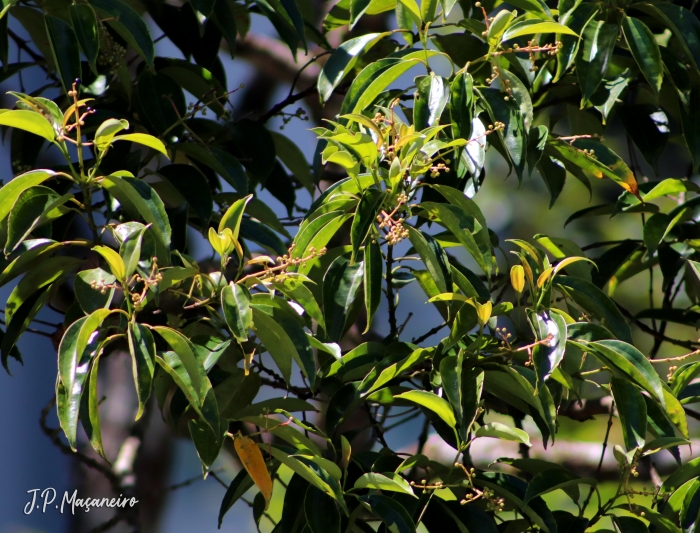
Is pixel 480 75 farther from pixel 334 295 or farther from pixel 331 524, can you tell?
pixel 331 524

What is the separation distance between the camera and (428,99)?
0.90 meters

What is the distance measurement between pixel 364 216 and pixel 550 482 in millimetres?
356

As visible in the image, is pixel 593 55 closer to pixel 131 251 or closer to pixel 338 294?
pixel 338 294

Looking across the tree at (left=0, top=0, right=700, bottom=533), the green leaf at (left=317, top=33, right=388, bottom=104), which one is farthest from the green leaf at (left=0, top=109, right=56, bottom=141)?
the green leaf at (left=317, top=33, right=388, bottom=104)

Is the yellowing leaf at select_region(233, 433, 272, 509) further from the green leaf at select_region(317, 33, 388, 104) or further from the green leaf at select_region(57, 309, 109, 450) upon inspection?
the green leaf at select_region(317, 33, 388, 104)

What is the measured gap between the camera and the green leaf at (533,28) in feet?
2.77

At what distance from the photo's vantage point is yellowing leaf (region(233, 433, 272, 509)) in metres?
0.79

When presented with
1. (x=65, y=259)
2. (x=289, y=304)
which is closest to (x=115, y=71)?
(x=65, y=259)

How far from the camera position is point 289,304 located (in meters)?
0.80

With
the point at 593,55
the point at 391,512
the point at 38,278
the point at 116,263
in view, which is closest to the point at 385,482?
the point at 391,512

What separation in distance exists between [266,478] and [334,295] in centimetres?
21

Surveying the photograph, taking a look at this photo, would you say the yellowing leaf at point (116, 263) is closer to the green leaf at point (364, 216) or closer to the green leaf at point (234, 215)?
the green leaf at point (234, 215)

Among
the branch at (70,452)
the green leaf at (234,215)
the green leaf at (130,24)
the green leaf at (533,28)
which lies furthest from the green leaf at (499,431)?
the branch at (70,452)

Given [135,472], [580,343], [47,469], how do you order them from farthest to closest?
[47,469], [135,472], [580,343]
